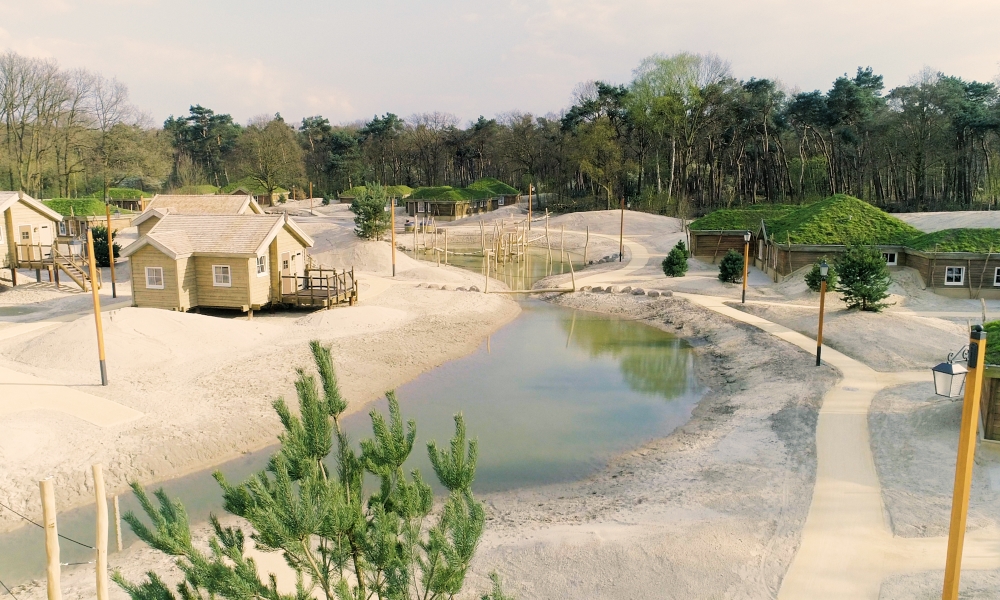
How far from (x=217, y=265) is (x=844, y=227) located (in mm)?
28574

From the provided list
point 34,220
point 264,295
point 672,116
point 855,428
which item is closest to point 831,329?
point 855,428

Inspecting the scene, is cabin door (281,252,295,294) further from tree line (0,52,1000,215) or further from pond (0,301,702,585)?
tree line (0,52,1000,215)

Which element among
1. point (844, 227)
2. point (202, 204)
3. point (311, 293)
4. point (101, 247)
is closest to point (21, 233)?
point (101, 247)

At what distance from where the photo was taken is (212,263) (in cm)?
2734

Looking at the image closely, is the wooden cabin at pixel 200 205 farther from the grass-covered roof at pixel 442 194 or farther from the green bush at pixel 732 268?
the grass-covered roof at pixel 442 194

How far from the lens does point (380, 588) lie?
21.8ft

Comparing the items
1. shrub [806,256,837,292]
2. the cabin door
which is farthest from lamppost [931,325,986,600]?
the cabin door

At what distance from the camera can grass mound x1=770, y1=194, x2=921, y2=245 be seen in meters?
33.1

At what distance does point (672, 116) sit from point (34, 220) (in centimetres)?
5226

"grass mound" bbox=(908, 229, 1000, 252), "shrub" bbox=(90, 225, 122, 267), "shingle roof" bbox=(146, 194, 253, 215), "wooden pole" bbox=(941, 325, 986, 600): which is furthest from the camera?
"shrub" bbox=(90, 225, 122, 267)

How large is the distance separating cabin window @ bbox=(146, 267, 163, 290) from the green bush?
25.8m

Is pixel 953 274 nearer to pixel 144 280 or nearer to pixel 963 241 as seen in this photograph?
pixel 963 241

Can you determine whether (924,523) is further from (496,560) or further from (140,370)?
→ (140,370)

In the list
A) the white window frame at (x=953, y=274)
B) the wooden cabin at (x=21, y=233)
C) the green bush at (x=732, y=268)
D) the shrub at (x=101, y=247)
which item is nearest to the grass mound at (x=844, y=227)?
the green bush at (x=732, y=268)
